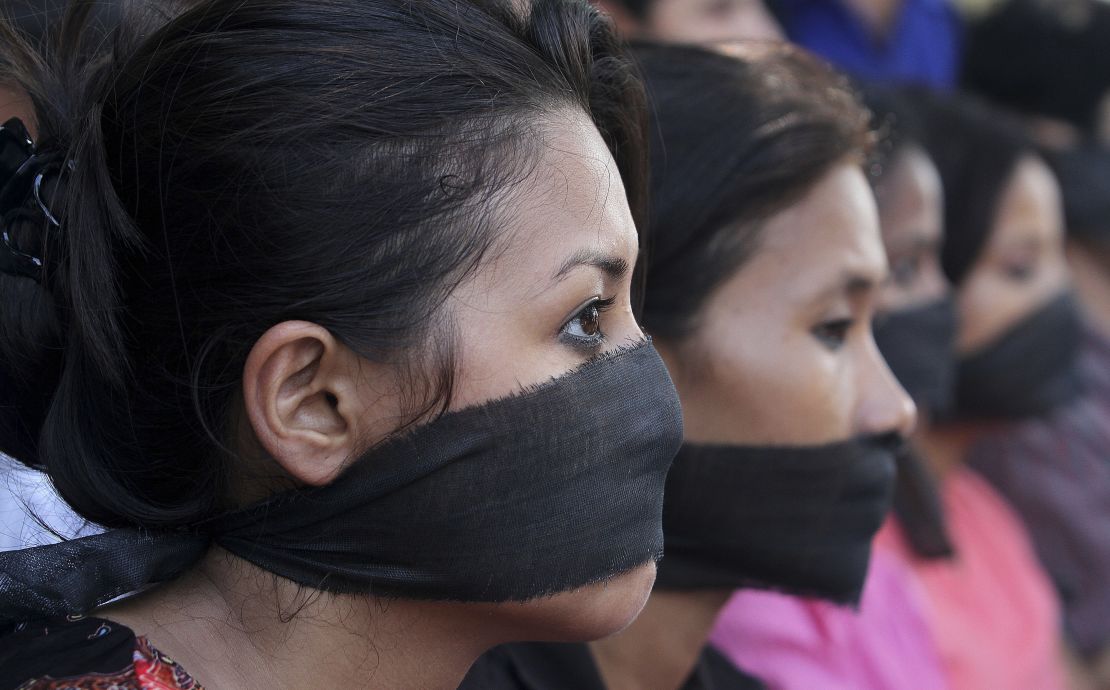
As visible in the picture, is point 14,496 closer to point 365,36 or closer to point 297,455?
point 297,455

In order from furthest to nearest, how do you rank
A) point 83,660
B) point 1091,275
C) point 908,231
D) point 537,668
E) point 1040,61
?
point 1040,61
point 1091,275
point 908,231
point 537,668
point 83,660

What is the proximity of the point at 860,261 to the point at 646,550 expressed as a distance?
904 millimetres

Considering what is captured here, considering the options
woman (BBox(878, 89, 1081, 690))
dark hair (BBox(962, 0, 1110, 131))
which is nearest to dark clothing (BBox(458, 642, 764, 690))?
woman (BBox(878, 89, 1081, 690))

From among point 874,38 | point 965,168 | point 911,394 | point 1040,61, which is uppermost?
point 874,38

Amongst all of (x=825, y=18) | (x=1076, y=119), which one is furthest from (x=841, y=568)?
(x=1076, y=119)

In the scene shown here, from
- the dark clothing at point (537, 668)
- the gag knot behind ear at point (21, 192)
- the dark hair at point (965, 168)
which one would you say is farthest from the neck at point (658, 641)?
the dark hair at point (965, 168)

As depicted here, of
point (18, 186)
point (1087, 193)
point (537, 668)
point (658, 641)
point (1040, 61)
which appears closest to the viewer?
point (18, 186)

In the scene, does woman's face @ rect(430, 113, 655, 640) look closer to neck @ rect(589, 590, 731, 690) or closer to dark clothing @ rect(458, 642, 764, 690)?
dark clothing @ rect(458, 642, 764, 690)

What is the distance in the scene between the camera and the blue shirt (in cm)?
488

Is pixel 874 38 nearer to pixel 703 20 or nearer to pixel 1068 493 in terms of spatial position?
pixel 703 20

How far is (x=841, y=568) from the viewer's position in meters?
2.30

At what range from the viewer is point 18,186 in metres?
1.65

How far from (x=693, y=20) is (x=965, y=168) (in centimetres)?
107

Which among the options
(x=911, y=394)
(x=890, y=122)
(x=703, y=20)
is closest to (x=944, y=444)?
(x=911, y=394)
